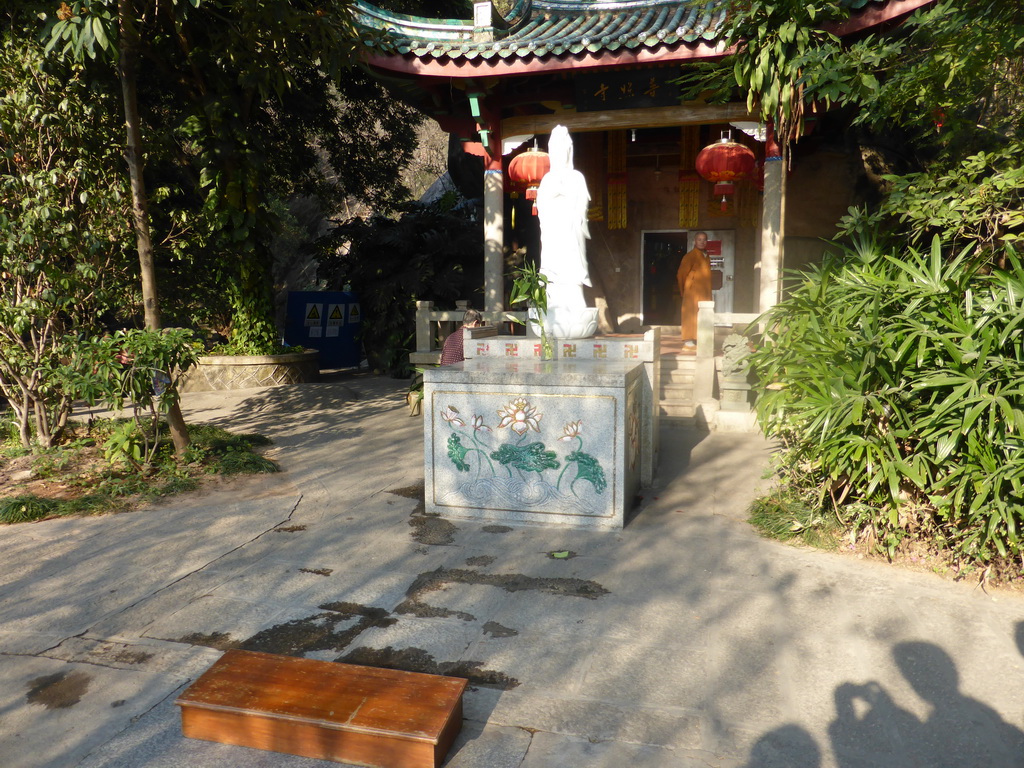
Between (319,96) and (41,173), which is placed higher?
(319,96)

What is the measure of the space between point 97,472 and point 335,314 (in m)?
8.18

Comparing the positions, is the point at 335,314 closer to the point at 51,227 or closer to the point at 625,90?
the point at 625,90

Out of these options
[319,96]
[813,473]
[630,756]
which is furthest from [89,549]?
[319,96]

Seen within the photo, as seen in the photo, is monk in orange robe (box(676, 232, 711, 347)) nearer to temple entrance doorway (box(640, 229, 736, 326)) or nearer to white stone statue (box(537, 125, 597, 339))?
temple entrance doorway (box(640, 229, 736, 326))

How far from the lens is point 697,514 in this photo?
5160mm

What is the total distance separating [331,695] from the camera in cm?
264

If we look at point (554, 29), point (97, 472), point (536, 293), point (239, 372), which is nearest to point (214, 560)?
point (97, 472)

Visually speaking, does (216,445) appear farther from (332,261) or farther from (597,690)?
(332,261)

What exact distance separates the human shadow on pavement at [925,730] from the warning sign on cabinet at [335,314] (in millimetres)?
12087

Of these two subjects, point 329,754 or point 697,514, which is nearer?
point 329,754

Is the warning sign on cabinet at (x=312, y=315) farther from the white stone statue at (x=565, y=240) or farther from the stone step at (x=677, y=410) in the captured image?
the white stone statue at (x=565, y=240)

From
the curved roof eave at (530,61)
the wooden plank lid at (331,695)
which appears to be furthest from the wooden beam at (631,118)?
the wooden plank lid at (331,695)

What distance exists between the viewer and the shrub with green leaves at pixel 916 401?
3605 millimetres

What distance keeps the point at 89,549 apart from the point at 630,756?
3.52 m
